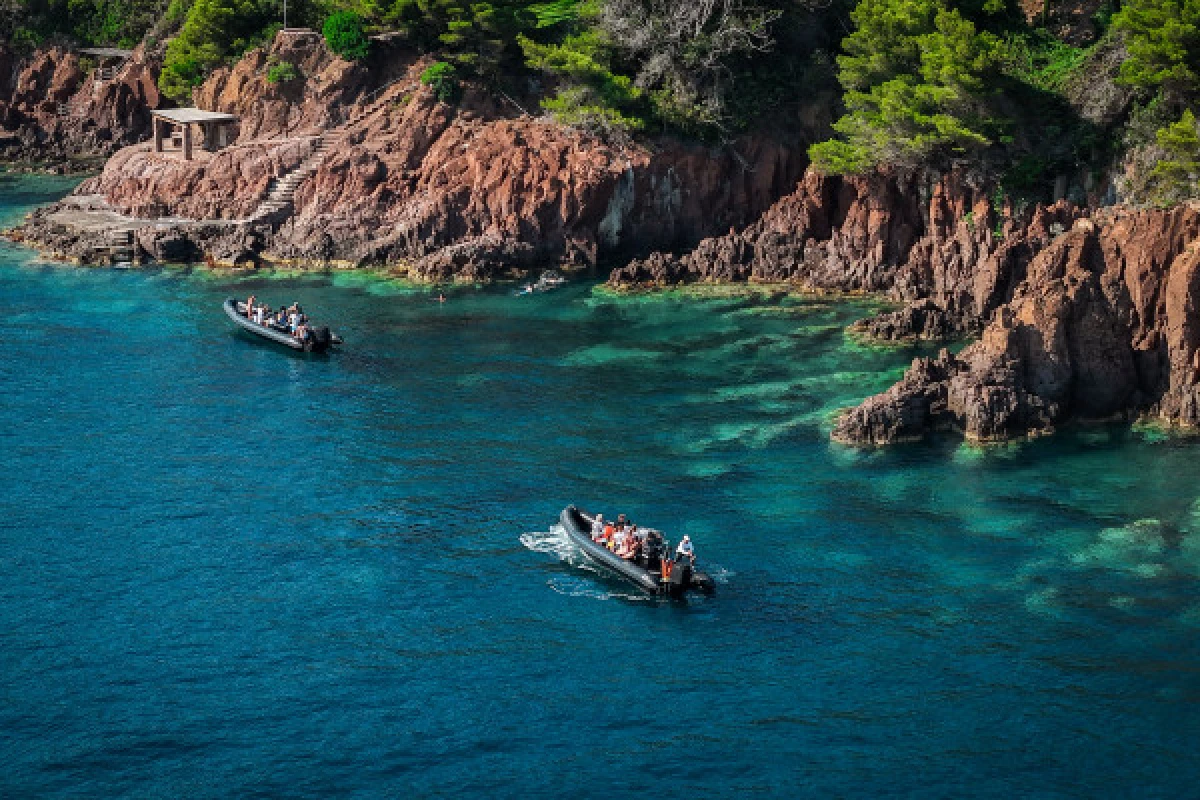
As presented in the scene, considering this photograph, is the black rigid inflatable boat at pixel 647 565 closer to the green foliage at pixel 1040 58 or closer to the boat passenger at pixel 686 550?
the boat passenger at pixel 686 550

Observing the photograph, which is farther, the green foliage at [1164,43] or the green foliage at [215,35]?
the green foliage at [215,35]

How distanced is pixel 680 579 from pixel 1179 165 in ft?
114

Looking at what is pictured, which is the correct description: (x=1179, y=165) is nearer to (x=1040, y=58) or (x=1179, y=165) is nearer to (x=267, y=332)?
(x=1040, y=58)

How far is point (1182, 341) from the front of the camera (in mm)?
69625

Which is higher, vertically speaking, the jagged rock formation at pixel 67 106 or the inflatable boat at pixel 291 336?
the jagged rock formation at pixel 67 106

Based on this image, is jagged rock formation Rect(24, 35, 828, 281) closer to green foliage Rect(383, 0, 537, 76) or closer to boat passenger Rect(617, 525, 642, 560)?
green foliage Rect(383, 0, 537, 76)

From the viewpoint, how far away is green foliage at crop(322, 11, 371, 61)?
342ft

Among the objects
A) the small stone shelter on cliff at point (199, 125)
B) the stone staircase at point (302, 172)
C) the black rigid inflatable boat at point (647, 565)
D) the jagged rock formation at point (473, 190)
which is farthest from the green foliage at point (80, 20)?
the black rigid inflatable boat at point (647, 565)

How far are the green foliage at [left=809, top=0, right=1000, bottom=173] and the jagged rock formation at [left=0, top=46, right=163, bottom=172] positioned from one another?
6086cm

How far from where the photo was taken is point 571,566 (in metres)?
57.6

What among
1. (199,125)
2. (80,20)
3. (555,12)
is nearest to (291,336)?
(555,12)

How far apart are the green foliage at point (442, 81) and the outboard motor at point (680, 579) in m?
53.1

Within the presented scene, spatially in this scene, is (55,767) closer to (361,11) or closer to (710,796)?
(710,796)

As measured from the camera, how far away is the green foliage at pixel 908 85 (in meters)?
83.2
